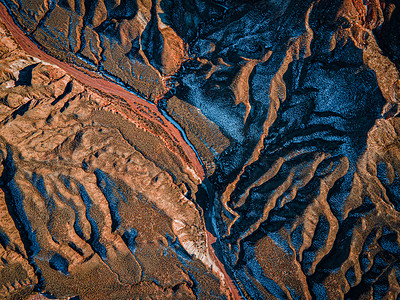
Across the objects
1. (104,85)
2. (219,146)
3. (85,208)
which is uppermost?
(104,85)

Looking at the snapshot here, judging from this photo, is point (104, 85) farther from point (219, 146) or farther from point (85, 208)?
point (219, 146)

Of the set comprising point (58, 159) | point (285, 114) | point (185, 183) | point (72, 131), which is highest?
point (285, 114)

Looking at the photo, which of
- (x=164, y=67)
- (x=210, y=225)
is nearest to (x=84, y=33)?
(x=164, y=67)

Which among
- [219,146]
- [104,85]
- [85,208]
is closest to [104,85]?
[104,85]

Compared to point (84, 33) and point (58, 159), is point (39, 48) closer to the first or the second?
point (84, 33)

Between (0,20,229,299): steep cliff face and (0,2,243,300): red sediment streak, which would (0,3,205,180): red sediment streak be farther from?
(0,20,229,299): steep cliff face

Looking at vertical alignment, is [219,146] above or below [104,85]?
below

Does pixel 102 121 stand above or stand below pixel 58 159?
above

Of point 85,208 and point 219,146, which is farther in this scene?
point 219,146

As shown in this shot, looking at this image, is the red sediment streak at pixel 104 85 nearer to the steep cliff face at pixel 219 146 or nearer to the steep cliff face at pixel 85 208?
the steep cliff face at pixel 219 146
